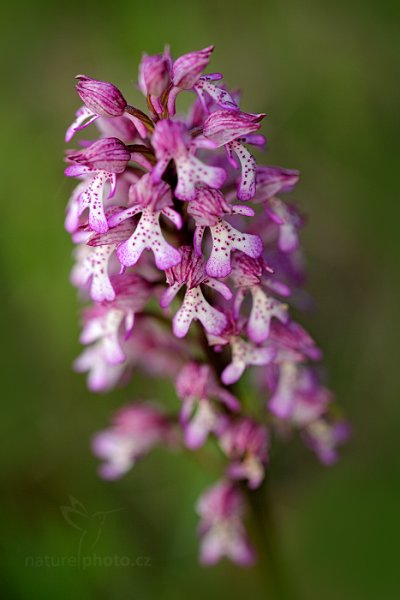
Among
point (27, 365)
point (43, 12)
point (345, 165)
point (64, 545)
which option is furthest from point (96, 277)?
point (43, 12)

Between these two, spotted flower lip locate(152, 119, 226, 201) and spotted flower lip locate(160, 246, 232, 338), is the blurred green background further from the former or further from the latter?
spotted flower lip locate(152, 119, 226, 201)

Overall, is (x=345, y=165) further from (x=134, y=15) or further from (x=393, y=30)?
(x=134, y=15)

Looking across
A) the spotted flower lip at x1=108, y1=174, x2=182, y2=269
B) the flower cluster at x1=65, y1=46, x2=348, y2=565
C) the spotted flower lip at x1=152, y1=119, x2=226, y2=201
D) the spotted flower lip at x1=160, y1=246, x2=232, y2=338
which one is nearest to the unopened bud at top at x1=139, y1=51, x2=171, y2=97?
the flower cluster at x1=65, y1=46, x2=348, y2=565

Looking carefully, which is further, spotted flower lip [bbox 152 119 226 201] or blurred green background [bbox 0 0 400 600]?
blurred green background [bbox 0 0 400 600]

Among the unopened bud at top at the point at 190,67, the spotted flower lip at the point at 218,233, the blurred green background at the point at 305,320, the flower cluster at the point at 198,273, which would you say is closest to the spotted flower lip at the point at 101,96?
the flower cluster at the point at 198,273

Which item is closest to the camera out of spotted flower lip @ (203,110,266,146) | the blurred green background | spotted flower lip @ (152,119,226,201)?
spotted flower lip @ (152,119,226,201)

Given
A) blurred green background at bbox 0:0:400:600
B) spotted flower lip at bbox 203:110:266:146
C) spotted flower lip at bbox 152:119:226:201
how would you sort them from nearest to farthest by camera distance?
1. spotted flower lip at bbox 152:119:226:201
2. spotted flower lip at bbox 203:110:266:146
3. blurred green background at bbox 0:0:400:600

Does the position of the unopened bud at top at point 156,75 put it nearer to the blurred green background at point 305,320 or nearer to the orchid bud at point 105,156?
the orchid bud at point 105,156

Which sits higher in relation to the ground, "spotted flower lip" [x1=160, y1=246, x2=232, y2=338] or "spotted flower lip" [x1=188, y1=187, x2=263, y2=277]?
"spotted flower lip" [x1=188, y1=187, x2=263, y2=277]
